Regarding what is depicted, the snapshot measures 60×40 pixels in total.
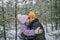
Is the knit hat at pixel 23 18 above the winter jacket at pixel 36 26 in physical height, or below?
above

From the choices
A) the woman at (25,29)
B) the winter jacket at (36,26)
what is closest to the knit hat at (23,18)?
the woman at (25,29)

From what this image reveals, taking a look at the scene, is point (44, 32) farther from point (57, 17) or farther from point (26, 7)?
point (26, 7)

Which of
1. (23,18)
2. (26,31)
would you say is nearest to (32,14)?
(23,18)

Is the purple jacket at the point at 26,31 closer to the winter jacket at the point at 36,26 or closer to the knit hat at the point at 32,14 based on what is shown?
the winter jacket at the point at 36,26

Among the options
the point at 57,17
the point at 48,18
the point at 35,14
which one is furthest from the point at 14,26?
the point at 57,17

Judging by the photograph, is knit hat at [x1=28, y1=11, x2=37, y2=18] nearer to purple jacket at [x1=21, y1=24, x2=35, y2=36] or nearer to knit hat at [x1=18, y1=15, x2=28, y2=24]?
knit hat at [x1=18, y1=15, x2=28, y2=24]

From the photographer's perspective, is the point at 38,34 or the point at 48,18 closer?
the point at 38,34

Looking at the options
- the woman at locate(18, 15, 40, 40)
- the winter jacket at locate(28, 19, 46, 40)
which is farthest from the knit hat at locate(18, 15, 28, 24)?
the winter jacket at locate(28, 19, 46, 40)

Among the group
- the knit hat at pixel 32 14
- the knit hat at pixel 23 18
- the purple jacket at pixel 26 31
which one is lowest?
the purple jacket at pixel 26 31

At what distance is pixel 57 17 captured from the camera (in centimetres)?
217

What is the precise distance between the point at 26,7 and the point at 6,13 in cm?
31

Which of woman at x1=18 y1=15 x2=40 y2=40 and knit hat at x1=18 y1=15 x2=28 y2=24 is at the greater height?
knit hat at x1=18 y1=15 x2=28 y2=24

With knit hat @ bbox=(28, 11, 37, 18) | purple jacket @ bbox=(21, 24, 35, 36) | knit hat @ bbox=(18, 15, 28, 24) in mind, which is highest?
knit hat @ bbox=(28, 11, 37, 18)

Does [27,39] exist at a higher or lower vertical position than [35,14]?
lower
